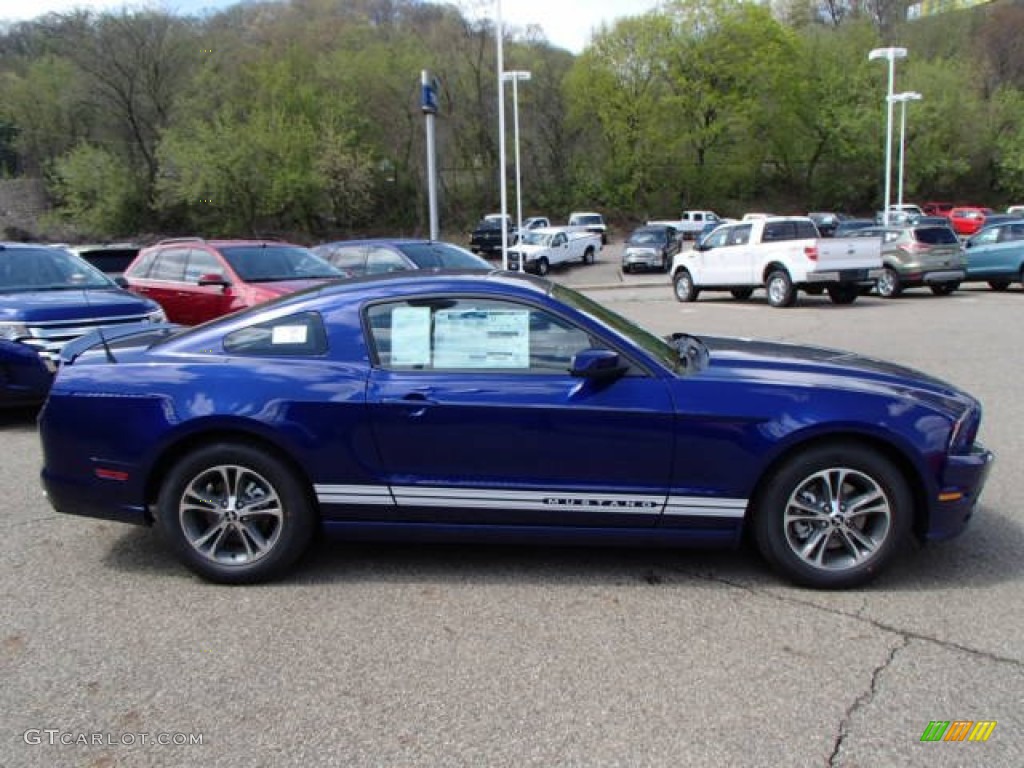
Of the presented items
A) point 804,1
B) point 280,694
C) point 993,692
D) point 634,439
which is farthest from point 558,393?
point 804,1

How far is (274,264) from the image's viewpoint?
1048cm

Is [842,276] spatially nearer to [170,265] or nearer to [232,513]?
[170,265]

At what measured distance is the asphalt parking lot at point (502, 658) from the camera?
9.14 feet

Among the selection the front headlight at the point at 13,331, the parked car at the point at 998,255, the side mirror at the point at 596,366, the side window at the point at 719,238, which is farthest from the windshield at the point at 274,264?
the parked car at the point at 998,255

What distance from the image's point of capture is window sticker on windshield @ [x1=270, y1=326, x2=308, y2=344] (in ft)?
13.6

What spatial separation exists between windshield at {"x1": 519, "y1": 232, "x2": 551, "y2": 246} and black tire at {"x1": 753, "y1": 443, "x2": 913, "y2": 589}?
30.3 meters

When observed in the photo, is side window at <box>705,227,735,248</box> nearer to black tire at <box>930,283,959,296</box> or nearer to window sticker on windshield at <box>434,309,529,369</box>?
black tire at <box>930,283,959,296</box>

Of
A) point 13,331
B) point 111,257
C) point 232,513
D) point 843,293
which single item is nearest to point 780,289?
point 843,293

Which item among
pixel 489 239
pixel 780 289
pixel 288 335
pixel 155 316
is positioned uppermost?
pixel 489 239

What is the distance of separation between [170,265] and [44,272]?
8.20ft

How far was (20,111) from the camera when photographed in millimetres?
61031

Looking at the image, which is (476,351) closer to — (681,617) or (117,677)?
(681,617)

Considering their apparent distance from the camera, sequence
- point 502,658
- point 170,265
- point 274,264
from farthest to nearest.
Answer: point 170,265, point 274,264, point 502,658

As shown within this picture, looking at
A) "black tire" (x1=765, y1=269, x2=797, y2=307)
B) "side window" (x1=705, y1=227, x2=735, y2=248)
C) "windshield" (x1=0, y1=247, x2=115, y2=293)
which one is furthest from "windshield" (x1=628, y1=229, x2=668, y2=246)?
"windshield" (x1=0, y1=247, x2=115, y2=293)
